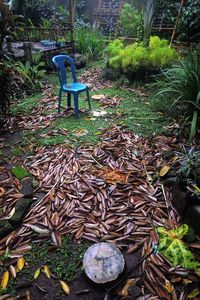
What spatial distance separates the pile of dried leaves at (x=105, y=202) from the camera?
1784mm

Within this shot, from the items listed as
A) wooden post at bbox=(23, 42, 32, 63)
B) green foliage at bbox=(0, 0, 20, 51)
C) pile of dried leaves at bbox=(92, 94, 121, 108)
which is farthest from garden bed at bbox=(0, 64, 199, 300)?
wooden post at bbox=(23, 42, 32, 63)

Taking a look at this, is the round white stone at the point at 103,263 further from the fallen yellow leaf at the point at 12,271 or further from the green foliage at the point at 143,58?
the green foliage at the point at 143,58

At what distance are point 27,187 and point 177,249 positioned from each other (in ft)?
4.84

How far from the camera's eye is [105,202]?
219 centimetres

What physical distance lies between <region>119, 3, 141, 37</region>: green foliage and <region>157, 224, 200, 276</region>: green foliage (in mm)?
7102

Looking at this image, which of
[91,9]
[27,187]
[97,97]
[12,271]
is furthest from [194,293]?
[91,9]

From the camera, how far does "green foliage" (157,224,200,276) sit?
164cm

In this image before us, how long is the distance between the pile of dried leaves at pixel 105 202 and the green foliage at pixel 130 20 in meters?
5.89

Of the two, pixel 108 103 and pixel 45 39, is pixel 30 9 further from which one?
pixel 108 103

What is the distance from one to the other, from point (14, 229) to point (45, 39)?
20.9 ft

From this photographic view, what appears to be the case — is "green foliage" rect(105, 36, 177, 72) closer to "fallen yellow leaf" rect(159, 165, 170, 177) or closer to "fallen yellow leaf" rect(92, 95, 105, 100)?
"fallen yellow leaf" rect(92, 95, 105, 100)

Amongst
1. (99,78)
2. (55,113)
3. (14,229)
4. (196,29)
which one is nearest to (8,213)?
(14,229)

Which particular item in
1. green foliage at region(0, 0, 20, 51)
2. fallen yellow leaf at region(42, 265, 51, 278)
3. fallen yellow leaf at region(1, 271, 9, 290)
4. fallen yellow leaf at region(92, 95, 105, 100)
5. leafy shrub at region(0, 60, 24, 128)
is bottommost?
fallen yellow leaf at region(1, 271, 9, 290)

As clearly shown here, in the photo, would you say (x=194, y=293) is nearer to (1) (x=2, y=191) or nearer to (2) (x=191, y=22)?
(1) (x=2, y=191)
